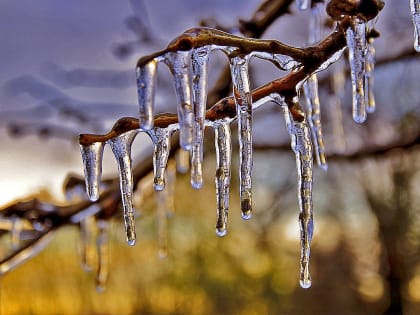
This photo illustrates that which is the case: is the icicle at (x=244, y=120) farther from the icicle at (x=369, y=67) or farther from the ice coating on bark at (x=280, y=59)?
the icicle at (x=369, y=67)

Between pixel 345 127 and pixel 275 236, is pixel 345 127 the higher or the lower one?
the higher one

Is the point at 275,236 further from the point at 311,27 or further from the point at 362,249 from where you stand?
the point at 311,27

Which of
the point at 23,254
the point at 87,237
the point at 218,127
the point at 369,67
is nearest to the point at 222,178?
the point at 218,127

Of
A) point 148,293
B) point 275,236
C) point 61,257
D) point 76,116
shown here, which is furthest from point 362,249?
point 76,116

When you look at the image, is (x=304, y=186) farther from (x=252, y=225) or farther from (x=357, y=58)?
(x=252, y=225)

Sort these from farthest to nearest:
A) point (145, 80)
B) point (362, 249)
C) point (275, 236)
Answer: point (275, 236) → point (362, 249) → point (145, 80)

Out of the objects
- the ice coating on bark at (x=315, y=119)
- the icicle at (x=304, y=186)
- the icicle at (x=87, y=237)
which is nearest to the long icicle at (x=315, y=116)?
the ice coating on bark at (x=315, y=119)
